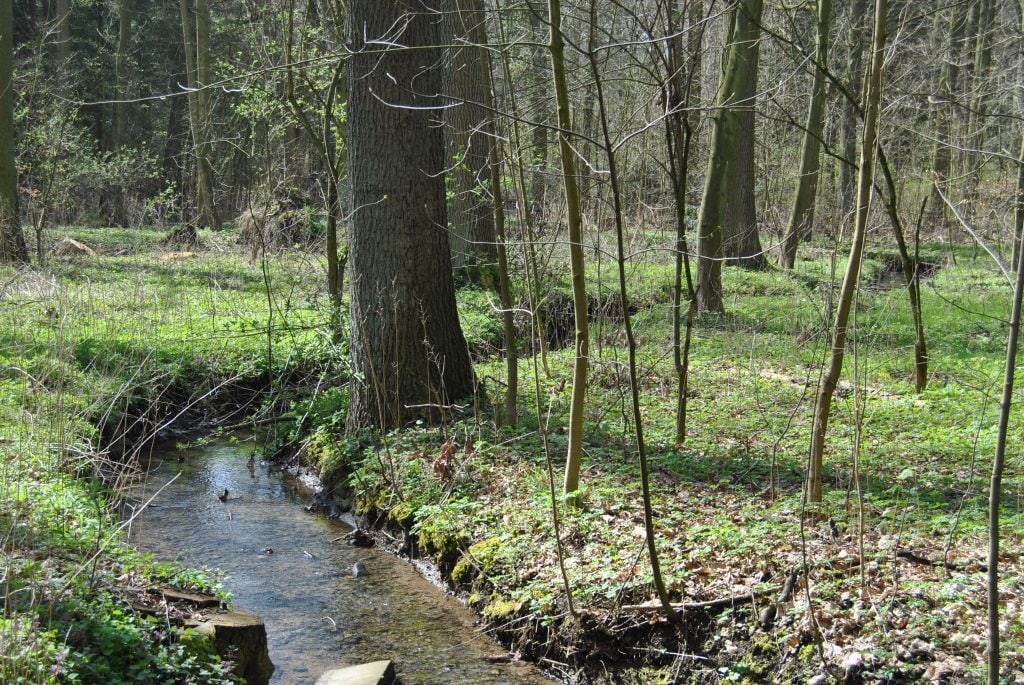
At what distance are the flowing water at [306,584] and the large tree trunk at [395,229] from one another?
1251 millimetres

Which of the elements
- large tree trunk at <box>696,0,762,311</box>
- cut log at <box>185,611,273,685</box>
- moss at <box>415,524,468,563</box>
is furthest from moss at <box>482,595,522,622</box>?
large tree trunk at <box>696,0,762,311</box>

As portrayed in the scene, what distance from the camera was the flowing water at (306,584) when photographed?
4.88m

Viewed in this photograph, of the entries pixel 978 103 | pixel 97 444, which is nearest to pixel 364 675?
pixel 97 444

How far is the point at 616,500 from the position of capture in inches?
226

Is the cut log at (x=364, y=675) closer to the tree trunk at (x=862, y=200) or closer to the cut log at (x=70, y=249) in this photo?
the tree trunk at (x=862, y=200)

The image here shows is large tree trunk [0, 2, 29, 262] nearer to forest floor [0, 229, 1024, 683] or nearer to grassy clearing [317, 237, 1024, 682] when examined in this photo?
forest floor [0, 229, 1024, 683]

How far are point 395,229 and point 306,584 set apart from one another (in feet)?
10.9

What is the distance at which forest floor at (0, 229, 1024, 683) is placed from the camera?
3932 millimetres

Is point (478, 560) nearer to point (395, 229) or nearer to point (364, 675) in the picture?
point (364, 675)

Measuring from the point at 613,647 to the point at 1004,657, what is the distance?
73.2 inches

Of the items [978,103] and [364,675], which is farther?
[978,103]

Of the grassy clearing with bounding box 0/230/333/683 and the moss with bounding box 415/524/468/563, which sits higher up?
the grassy clearing with bounding box 0/230/333/683

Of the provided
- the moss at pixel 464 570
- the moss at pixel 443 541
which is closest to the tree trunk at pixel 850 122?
the moss at pixel 443 541

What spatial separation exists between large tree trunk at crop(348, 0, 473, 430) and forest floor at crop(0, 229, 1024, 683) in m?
0.57
